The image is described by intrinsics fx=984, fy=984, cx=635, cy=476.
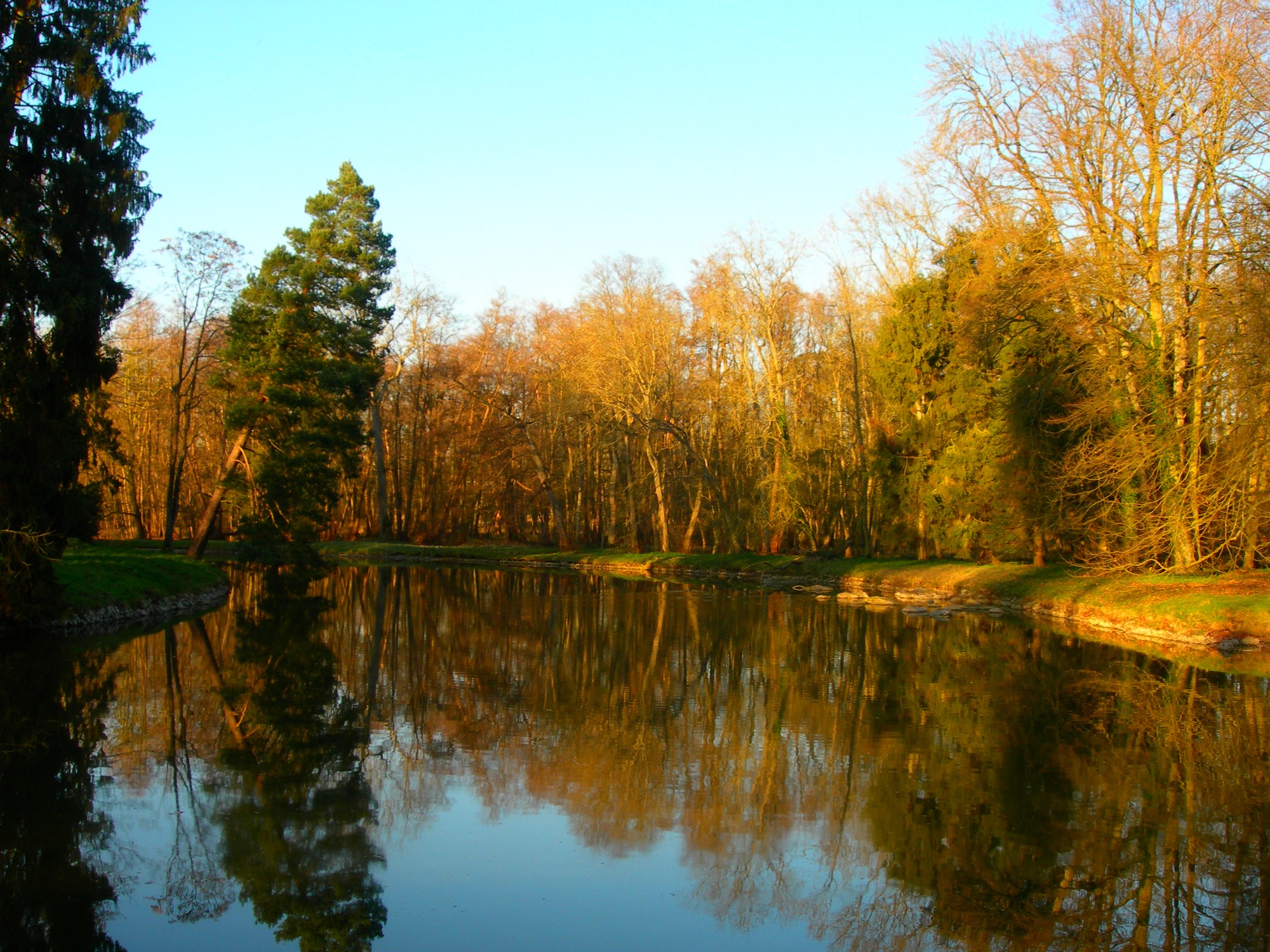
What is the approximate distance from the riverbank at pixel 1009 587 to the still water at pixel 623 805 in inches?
145

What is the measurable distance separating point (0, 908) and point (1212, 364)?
63.0 feet

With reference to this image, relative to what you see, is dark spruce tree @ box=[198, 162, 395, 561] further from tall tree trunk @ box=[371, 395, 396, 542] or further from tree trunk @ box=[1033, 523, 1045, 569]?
tall tree trunk @ box=[371, 395, 396, 542]

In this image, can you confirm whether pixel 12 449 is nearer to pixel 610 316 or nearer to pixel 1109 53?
pixel 1109 53

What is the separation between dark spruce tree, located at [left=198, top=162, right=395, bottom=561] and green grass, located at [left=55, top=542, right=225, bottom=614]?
2.74 meters

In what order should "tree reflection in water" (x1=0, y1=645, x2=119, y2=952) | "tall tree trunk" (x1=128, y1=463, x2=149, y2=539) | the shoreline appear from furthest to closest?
"tall tree trunk" (x1=128, y1=463, x2=149, y2=539) < the shoreline < "tree reflection in water" (x1=0, y1=645, x2=119, y2=952)

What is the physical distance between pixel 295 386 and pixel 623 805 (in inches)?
947

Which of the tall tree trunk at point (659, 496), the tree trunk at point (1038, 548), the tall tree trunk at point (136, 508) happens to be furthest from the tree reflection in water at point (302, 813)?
the tall tree trunk at point (136, 508)

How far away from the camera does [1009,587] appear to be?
27250mm

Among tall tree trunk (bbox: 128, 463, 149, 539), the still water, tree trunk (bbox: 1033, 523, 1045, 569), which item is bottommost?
the still water

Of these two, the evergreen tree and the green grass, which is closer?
the green grass

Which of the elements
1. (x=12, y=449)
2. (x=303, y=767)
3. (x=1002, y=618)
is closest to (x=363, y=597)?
(x=12, y=449)

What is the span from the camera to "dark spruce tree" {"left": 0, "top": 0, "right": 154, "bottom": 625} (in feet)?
47.1

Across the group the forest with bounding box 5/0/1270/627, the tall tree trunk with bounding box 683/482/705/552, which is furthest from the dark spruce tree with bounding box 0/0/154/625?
the tall tree trunk with bounding box 683/482/705/552

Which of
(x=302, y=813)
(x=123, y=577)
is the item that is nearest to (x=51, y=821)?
(x=302, y=813)
